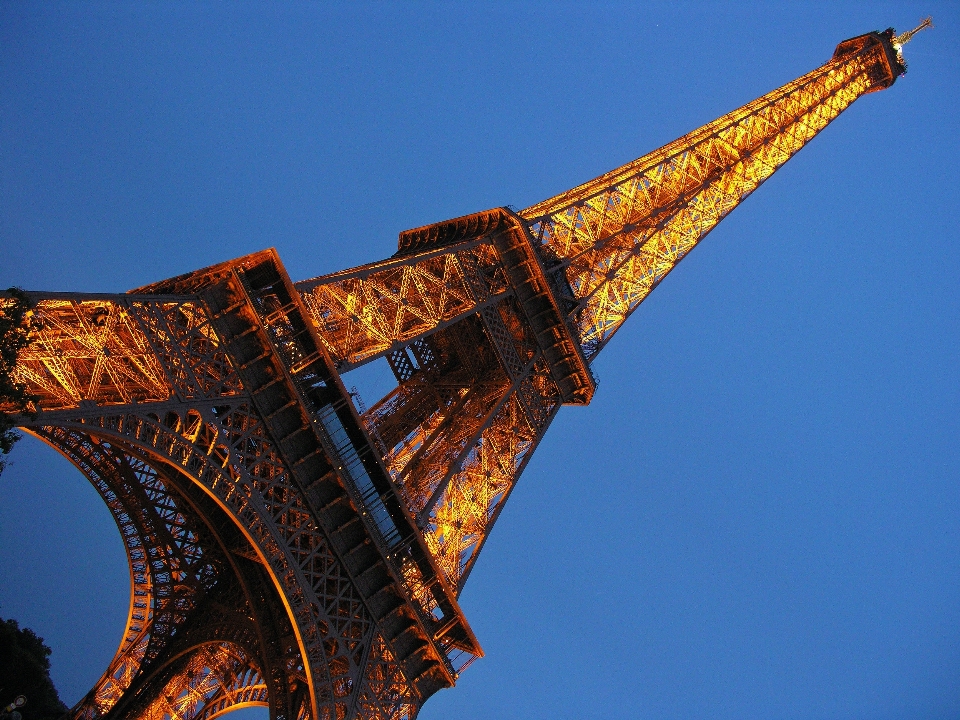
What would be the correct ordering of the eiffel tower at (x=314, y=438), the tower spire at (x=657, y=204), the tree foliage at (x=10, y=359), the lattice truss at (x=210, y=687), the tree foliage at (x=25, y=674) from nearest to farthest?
the tree foliage at (x=10, y=359) < the eiffel tower at (x=314, y=438) < the lattice truss at (x=210, y=687) < the tree foliage at (x=25, y=674) < the tower spire at (x=657, y=204)

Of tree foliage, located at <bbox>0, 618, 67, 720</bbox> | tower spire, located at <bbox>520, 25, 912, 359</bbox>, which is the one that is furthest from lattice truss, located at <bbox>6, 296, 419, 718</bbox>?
tower spire, located at <bbox>520, 25, 912, 359</bbox>

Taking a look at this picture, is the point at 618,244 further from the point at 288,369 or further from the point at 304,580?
the point at 304,580

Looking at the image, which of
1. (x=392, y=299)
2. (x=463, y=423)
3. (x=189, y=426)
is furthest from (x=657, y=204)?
(x=189, y=426)

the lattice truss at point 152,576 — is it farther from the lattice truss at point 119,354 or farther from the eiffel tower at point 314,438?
the lattice truss at point 119,354

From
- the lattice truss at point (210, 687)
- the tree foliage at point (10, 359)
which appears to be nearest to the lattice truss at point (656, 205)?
the lattice truss at point (210, 687)

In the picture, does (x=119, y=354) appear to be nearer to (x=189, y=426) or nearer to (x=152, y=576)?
(x=189, y=426)
